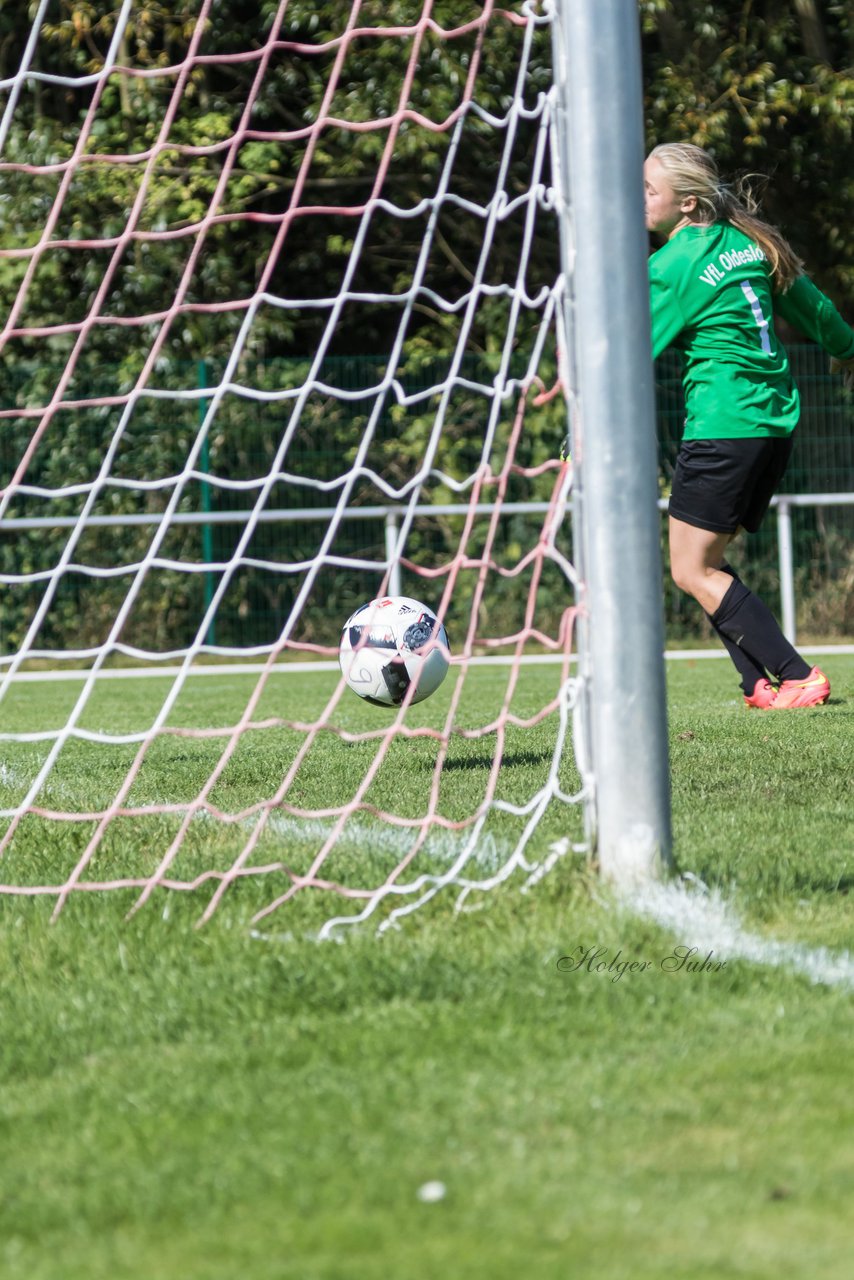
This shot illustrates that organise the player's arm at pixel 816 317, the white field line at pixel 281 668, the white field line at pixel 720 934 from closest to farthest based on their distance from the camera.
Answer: the white field line at pixel 720 934 < the player's arm at pixel 816 317 < the white field line at pixel 281 668

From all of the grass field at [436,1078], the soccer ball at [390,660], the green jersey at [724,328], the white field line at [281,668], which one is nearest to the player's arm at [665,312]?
the green jersey at [724,328]

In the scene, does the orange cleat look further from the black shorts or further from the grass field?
the grass field

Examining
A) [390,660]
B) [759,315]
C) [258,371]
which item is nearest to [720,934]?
[390,660]

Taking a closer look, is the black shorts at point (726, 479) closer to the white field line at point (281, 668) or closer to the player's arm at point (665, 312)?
the player's arm at point (665, 312)

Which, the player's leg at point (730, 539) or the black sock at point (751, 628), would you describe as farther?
the black sock at point (751, 628)

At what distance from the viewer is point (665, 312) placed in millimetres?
5383

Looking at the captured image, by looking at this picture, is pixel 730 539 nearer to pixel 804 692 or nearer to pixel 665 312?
pixel 804 692

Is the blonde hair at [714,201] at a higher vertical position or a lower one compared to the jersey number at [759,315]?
higher

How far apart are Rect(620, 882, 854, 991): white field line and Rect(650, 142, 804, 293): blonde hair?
304cm

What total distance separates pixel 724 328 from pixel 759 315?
0.40ft

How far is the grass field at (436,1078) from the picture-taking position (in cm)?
172

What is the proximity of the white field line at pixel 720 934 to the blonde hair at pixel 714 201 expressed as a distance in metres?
3.04

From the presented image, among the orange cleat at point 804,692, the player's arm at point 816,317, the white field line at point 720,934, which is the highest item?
the player's arm at point 816,317

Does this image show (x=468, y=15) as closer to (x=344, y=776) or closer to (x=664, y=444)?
(x=664, y=444)
